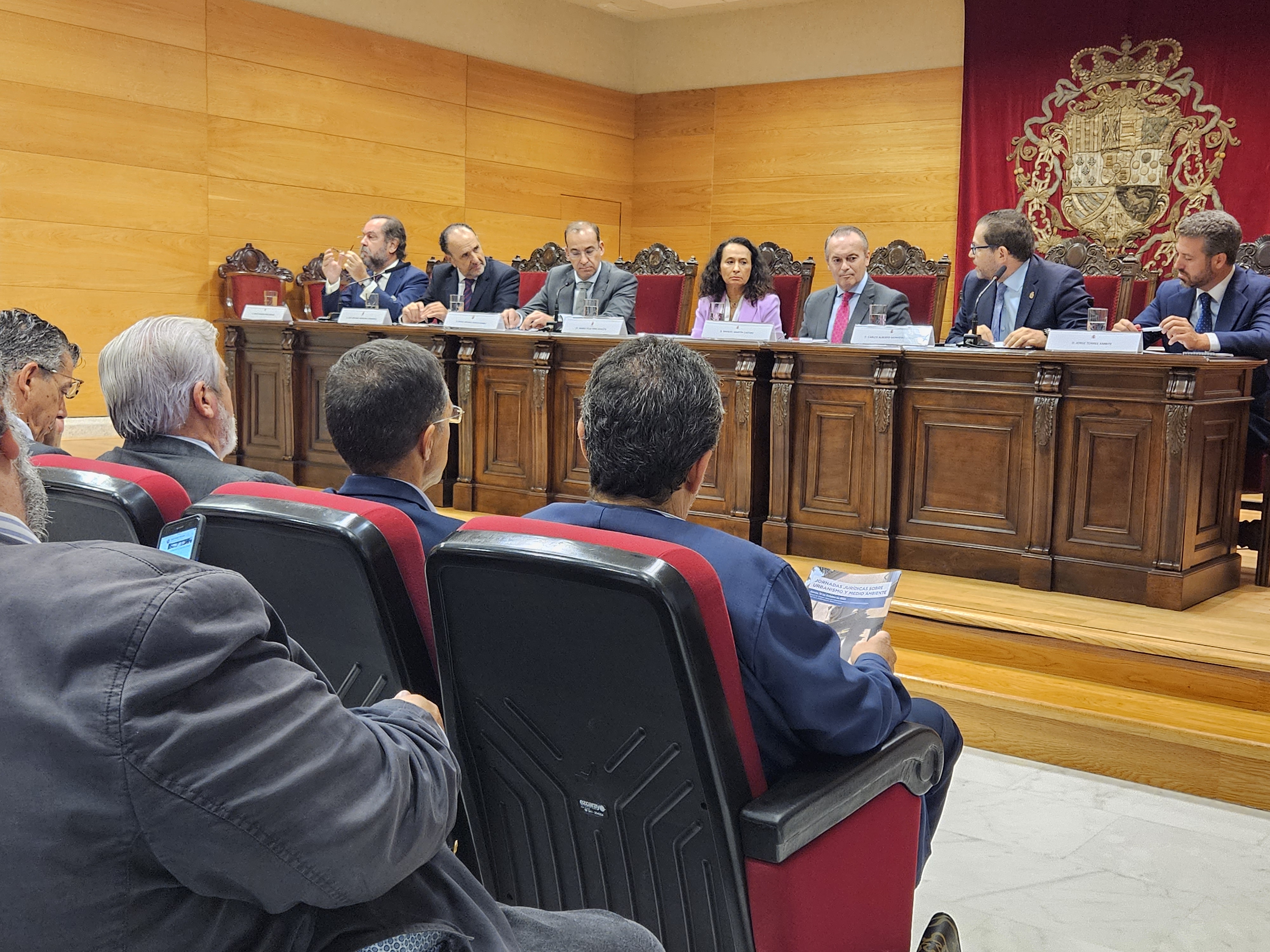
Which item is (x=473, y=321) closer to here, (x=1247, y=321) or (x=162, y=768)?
(x=1247, y=321)

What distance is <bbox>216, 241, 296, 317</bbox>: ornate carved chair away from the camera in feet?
22.8

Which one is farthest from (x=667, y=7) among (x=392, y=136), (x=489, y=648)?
(x=489, y=648)

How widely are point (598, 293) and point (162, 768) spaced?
4.97 meters

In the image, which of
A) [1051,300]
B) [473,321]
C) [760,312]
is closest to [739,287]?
[760,312]

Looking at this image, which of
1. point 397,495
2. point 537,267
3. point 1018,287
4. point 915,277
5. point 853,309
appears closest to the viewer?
point 397,495

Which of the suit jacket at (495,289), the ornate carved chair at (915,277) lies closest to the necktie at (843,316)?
the ornate carved chair at (915,277)

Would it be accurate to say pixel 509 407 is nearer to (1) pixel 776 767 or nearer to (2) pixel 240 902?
(1) pixel 776 767

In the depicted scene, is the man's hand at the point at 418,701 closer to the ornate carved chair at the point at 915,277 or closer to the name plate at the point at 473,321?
the name plate at the point at 473,321

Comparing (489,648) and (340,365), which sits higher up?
(340,365)

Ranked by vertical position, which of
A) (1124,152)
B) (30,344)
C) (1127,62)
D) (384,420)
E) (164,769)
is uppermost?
(1127,62)

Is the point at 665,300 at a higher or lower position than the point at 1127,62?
lower

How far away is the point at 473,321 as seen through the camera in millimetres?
5020

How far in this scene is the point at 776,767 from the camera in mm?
1441

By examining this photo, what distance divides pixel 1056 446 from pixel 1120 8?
5.07 meters
